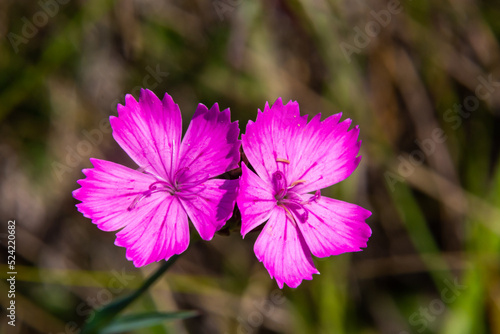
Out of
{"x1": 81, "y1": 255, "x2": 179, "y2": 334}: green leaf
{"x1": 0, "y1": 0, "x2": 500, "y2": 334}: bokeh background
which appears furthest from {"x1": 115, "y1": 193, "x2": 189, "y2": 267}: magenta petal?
{"x1": 0, "y1": 0, "x2": 500, "y2": 334}: bokeh background

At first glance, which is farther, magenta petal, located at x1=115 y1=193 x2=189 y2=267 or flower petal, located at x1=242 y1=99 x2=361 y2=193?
flower petal, located at x1=242 y1=99 x2=361 y2=193

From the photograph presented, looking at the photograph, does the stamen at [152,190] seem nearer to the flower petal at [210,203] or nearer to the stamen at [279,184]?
the flower petal at [210,203]

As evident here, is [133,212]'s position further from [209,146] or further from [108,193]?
[209,146]

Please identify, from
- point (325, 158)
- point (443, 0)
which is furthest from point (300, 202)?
point (443, 0)

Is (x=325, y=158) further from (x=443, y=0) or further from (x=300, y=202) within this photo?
(x=443, y=0)

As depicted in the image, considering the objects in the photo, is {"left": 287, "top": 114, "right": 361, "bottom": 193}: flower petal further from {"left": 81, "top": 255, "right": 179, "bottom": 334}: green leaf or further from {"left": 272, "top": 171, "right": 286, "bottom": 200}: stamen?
{"left": 81, "top": 255, "right": 179, "bottom": 334}: green leaf
